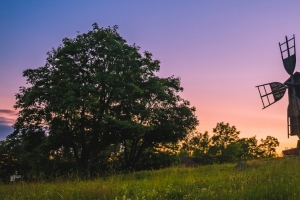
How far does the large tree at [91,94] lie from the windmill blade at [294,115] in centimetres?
1254

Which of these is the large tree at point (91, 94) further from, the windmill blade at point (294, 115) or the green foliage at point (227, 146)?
the green foliage at point (227, 146)

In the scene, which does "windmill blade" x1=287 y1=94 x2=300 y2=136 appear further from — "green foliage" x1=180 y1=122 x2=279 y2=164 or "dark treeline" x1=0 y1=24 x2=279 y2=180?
"green foliage" x1=180 y1=122 x2=279 y2=164

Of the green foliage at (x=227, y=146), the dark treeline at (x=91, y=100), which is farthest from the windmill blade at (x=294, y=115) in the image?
the green foliage at (x=227, y=146)

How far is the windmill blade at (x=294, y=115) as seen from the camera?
1125 inches

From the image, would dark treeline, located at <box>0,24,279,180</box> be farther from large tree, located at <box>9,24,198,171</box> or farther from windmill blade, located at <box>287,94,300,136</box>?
windmill blade, located at <box>287,94,300,136</box>

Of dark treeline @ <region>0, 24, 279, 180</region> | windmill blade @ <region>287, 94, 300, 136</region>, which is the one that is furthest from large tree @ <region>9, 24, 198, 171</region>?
windmill blade @ <region>287, 94, 300, 136</region>

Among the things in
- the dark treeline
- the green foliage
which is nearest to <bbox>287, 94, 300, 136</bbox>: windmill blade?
the dark treeline

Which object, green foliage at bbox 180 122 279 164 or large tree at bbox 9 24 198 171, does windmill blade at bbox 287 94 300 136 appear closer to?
large tree at bbox 9 24 198 171

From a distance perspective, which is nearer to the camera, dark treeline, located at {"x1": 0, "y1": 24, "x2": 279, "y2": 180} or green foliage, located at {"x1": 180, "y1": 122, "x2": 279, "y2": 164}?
dark treeline, located at {"x1": 0, "y1": 24, "x2": 279, "y2": 180}

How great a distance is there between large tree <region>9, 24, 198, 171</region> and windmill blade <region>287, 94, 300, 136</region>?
12.5 metres

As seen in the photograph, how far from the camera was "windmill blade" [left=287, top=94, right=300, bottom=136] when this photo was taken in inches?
1125

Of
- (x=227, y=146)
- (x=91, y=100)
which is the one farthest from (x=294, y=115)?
(x=227, y=146)

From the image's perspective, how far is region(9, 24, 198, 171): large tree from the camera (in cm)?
2528

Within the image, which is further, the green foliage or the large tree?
the green foliage
